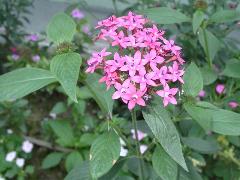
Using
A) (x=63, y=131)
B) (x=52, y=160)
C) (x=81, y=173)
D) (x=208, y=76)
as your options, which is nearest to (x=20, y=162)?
(x=52, y=160)

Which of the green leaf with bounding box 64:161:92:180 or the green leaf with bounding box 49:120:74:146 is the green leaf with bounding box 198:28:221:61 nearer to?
the green leaf with bounding box 64:161:92:180

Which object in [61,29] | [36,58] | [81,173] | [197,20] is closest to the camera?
[61,29]

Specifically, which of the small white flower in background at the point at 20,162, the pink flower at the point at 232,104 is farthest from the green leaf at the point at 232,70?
the small white flower in background at the point at 20,162

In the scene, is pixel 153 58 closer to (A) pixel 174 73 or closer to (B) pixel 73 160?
(A) pixel 174 73

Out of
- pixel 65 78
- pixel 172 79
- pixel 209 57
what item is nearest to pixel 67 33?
pixel 65 78

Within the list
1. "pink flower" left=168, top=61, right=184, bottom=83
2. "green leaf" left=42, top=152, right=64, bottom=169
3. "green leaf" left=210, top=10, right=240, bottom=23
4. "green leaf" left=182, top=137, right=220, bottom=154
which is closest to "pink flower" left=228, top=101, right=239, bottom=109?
"green leaf" left=182, top=137, right=220, bottom=154
